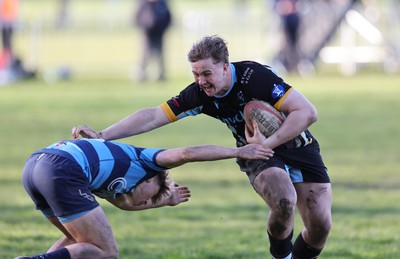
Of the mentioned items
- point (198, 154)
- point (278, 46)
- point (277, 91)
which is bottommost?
point (278, 46)

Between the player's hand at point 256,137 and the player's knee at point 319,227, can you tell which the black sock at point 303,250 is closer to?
the player's knee at point 319,227

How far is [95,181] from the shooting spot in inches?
246

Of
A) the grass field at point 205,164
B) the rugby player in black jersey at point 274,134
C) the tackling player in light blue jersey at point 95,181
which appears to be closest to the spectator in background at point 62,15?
the grass field at point 205,164

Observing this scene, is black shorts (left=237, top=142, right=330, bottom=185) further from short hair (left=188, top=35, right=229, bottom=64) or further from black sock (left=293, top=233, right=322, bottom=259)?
short hair (left=188, top=35, right=229, bottom=64)

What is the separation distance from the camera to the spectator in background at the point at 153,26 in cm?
2442

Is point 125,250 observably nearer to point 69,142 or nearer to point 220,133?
point 69,142

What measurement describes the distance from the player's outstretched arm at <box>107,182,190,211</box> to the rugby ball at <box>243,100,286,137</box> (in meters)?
0.68

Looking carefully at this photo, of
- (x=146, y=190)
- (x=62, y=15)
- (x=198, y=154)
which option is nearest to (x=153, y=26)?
(x=146, y=190)

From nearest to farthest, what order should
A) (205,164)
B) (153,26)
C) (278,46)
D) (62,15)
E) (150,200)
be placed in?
(150,200), (205,164), (153,26), (278,46), (62,15)

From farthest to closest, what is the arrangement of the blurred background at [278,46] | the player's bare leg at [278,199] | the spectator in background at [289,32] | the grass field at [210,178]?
the blurred background at [278,46], the spectator in background at [289,32], the grass field at [210,178], the player's bare leg at [278,199]

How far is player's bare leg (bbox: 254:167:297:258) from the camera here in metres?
6.58

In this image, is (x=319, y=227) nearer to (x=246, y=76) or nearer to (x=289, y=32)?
(x=246, y=76)

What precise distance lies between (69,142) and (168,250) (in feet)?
7.60

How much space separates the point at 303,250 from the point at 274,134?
1116mm
